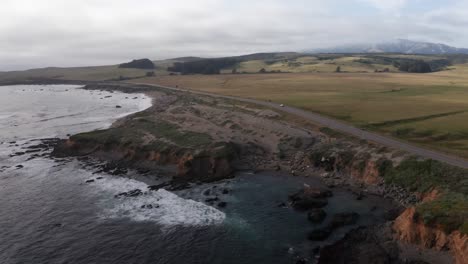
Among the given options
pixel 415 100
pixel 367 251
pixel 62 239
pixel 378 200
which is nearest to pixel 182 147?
pixel 62 239

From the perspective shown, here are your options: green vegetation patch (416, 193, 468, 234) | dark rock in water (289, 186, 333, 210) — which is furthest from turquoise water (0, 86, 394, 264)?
green vegetation patch (416, 193, 468, 234)

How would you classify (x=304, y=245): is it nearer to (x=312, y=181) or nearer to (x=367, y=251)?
(x=367, y=251)

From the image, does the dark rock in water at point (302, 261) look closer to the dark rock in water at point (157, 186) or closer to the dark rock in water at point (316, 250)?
the dark rock in water at point (316, 250)

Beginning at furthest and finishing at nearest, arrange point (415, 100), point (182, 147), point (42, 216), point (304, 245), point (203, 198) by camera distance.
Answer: point (415, 100) → point (182, 147) → point (203, 198) → point (42, 216) → point (304, 245)

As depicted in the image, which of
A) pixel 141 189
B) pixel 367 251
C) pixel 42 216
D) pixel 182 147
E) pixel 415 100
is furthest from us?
pixel 415 100

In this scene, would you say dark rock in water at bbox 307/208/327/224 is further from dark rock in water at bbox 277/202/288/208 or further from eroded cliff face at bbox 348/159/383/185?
eroded cliff face at bbox 348/159/383/185

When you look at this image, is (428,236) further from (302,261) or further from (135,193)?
(135,193)
